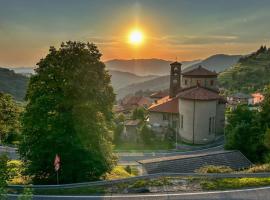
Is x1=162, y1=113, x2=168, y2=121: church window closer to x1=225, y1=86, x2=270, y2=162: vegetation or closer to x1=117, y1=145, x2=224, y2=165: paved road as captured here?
x1=117, y1=145, x2=224, y2=165: paved road

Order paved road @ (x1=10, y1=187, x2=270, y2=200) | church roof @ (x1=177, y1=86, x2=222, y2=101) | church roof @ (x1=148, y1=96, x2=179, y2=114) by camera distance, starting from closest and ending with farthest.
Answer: paved road @ (x1=10, y1=187, x2=270, y2=200) < church roof @ (x1=177, y1=86, x2=222, y2=101) < church roof @ (x1=148, y1=96, x2=179, y2=114)

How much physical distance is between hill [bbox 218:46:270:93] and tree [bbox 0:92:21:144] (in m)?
83.9

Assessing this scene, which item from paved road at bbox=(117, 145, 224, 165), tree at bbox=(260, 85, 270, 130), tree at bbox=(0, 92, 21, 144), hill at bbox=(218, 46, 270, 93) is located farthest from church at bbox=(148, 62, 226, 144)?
hill at bbox=(218, 46, 270, 93)

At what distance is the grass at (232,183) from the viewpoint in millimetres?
21328

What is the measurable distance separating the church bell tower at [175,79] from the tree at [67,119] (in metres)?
35.2

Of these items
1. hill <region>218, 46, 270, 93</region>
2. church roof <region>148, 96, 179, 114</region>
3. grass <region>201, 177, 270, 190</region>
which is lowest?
grass <region>201, 177, 270, 190</region>

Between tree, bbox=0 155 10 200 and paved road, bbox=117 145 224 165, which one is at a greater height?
tree, bbox=0 155 10 200

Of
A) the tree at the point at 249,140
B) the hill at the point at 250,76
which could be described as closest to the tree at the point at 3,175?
the tree at the point at 249,140

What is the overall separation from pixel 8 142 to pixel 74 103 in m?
30.0

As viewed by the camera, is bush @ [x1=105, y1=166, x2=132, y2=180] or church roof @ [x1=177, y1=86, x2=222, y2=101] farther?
church roof @ [x1=177, y1=86, x2=222, y2=101]

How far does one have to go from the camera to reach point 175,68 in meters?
63.8

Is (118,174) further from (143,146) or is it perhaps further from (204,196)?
(143,146)

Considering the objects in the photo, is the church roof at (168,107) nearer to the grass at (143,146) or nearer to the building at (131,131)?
the building at (131,131)

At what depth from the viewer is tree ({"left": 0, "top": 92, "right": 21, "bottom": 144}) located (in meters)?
52.7
